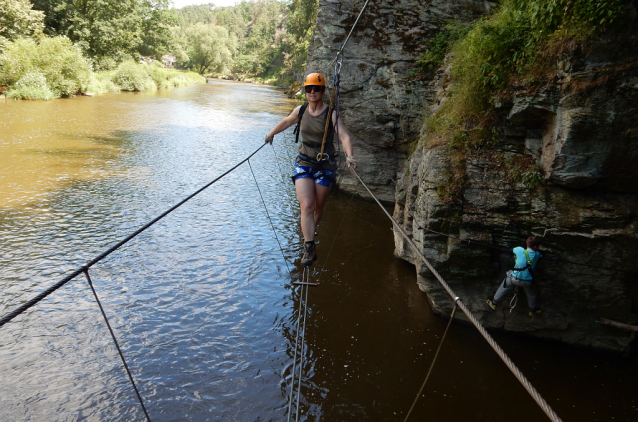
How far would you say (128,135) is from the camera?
1873 cm

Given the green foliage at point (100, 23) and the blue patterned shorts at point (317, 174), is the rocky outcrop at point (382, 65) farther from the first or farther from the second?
the green foliage at point (100, 23)

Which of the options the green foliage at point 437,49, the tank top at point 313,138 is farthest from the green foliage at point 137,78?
the tank top at point 313,138

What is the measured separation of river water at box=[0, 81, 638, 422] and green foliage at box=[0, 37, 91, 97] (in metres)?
16.4

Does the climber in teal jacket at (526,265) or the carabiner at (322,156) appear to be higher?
the carabiner at (322,156)

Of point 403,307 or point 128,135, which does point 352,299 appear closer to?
point 403,307

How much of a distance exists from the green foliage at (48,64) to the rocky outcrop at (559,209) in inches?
1046

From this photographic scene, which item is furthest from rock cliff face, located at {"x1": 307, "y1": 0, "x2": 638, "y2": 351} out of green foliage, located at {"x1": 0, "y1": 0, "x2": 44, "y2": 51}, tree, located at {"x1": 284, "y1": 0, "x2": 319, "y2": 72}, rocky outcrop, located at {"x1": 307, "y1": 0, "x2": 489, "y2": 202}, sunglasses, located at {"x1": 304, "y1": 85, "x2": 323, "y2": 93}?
tree, located at {"x1": 284, "y1": 0, "x2": 319, "y2": 72}

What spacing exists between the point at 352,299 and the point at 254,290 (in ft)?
5.52

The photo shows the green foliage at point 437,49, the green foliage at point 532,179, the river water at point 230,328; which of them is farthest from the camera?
the green foliage at point 437,49

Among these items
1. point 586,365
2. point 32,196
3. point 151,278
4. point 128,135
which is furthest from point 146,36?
point 586,365

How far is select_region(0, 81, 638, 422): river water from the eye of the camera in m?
5.32

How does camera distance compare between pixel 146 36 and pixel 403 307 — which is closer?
pixel 403 307

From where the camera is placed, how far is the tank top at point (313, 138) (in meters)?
5.73

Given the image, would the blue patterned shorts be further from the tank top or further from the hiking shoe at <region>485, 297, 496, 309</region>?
the hiking shoe at <region>485, 297, 496, 309</region>
